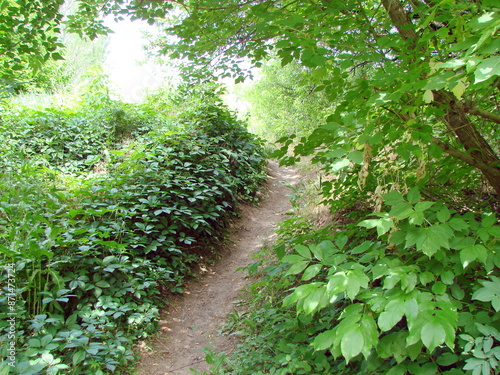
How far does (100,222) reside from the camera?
13.4 ft

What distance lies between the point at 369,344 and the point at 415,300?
0.32 meters

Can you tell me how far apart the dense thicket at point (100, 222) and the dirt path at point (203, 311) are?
0.25 meters

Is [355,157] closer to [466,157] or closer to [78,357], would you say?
[466,157]

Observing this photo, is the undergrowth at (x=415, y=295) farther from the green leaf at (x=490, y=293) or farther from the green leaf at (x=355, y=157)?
the green leaf at (x=355, y=157)

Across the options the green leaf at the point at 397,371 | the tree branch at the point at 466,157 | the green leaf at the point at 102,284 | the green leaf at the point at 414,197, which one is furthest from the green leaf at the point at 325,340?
the green leaf at the point at 102,284

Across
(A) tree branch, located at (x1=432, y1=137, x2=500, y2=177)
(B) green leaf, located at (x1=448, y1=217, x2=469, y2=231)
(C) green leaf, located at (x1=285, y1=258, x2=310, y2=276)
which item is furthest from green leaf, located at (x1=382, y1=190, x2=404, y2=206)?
(A) tree branch, located at (x1=432, y1=137, x2=500, y2=177)

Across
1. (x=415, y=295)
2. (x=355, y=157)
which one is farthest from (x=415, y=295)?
(x=355, y=157)

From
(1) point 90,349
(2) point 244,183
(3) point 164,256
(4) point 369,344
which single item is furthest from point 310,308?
(2) point 244,183

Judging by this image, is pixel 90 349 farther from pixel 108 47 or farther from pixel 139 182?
pixel 108 47

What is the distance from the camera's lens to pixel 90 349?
272 cm

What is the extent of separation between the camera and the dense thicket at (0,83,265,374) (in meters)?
2.85

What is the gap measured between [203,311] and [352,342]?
3.46m

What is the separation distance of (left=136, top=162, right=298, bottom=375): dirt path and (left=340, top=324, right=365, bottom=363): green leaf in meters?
2.46

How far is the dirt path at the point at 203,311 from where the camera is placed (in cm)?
338
